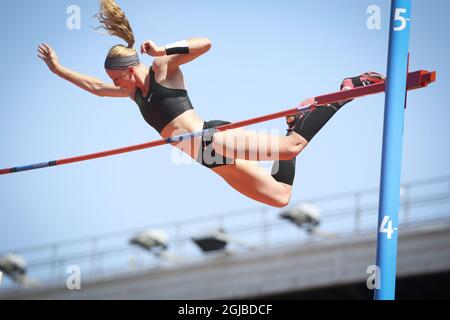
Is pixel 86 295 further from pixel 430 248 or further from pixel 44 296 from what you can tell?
pixel 430 248

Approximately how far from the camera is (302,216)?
35.7 feet

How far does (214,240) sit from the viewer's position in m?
11.5

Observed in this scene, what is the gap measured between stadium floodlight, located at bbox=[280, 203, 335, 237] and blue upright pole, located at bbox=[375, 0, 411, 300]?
5.87m

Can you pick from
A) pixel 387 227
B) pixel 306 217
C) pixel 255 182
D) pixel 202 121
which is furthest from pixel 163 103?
pixel 306 217

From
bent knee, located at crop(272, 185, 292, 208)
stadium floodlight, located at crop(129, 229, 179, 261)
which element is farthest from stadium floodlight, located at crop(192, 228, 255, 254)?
bent knee, located at crop(272, 185, 292, 208)

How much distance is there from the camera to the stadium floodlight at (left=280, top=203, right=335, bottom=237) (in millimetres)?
10820

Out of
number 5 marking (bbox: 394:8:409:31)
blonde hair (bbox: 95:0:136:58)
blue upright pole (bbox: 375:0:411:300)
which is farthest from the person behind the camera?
blonde hair (bbox: 95:0:136:58)

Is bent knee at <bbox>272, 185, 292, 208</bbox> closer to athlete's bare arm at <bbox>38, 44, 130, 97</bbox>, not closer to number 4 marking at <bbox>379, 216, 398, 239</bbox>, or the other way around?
athlete's bare arm at <bbox>38, 44, 130, 97</bbox>

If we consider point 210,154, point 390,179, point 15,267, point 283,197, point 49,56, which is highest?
point 49,56

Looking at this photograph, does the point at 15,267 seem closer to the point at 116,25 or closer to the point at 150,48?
the point at 116,25

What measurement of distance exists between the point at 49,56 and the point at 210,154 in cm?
146

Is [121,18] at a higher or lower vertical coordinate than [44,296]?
higher
